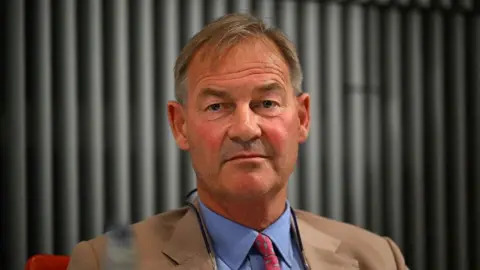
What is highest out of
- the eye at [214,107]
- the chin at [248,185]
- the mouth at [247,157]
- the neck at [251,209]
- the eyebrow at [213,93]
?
the eyebrow at [213,93]

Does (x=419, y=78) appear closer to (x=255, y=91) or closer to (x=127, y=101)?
(x=127, y=101)

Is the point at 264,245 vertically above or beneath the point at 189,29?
beneath

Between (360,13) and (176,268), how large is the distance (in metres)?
1.52

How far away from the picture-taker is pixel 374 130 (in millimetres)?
2637

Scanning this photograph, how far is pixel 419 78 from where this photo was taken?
271cm

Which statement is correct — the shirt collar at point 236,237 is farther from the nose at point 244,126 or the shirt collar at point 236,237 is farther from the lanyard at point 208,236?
the nose at point 244,126

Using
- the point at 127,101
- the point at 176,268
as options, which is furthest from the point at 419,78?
the point at 176,268

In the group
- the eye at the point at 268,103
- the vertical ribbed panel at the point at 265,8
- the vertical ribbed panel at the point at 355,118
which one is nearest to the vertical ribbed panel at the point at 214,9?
the vertical ribbed panel at the point at 265,8

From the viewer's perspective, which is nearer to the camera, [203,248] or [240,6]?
[203,248]

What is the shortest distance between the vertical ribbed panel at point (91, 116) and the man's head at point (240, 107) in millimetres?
718

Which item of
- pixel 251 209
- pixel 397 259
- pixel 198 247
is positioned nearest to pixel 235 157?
pixel 251 209

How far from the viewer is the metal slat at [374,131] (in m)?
2.62

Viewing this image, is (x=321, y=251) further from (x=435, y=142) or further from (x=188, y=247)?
(x=435, y=142)

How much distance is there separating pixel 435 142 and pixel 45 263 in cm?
172
